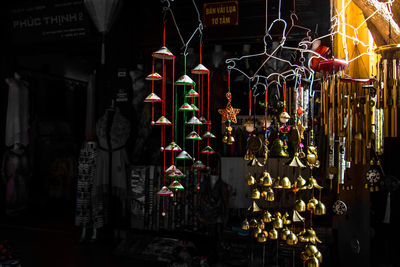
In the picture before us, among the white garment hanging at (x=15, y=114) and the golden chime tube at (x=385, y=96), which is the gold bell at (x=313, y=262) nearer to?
the golden chime tube at (x=385, y=96)

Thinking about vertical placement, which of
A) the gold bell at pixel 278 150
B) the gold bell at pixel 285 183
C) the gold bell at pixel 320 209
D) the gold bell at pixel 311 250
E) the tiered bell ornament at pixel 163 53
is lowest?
the gold bell at pixel 311 250

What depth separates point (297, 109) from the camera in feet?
6.25

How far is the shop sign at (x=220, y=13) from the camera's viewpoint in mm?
3508

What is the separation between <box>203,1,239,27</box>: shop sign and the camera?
3.51m

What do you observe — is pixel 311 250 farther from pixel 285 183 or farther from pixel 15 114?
pixel 15 114

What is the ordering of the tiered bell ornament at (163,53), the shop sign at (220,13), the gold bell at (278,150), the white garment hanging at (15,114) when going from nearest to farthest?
the gold bell at (278,150) < the tiered bell ornament at (163,53) < the shop sign at (220,13) < the white garment hanging at (15,114)

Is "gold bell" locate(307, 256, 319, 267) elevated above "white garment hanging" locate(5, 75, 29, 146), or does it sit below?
below

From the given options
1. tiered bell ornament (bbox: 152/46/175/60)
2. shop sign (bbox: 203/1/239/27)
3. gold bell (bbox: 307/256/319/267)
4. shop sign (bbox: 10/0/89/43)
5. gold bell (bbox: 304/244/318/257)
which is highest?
shop sign (bbox: 10/0/89/43)

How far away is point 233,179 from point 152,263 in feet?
3.99

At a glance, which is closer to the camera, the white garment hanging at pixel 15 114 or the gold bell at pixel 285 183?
the gold bell at pixel 285 183

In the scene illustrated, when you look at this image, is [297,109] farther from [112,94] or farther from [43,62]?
[43,62]

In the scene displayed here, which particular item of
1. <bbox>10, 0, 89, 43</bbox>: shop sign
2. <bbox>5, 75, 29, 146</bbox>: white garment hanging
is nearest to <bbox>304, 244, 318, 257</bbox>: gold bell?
<bbox>10, 0, 89, 43</bbox>: shop sign

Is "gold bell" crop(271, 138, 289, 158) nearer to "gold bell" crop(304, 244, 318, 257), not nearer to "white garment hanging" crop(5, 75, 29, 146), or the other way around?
"gold bell" crop(304, 244, 318, 257)

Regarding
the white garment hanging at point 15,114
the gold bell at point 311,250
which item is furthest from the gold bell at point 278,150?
the white garment hanging at point 15,114
